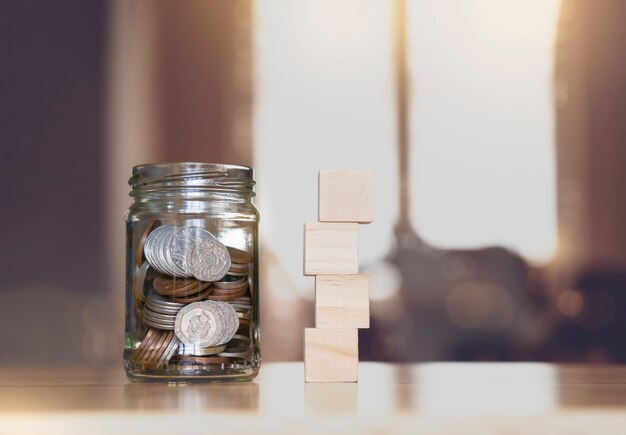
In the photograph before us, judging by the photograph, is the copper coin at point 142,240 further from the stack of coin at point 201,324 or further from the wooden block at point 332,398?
the wooden block at point 332,398

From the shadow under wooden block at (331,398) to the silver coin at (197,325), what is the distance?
125mm

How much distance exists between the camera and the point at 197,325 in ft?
3.27

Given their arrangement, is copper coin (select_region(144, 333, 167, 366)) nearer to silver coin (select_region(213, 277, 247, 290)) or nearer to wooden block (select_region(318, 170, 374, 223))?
silver coin (select_region(213, 277, 247, 290))

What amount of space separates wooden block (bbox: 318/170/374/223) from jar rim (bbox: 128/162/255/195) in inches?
4.2

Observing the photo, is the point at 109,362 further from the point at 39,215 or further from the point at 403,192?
the point at 403,192

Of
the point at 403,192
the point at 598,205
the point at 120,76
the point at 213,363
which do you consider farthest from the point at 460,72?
the point at 213,363

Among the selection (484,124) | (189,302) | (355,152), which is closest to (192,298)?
(189,302)

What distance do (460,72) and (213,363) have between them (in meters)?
0.74

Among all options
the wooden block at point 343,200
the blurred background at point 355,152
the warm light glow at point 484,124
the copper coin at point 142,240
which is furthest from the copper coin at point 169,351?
the warm light glow at point 484,124

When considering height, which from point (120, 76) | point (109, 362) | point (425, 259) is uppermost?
point (120, 76)

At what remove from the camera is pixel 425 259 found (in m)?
1.48

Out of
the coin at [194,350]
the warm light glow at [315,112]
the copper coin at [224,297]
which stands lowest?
the coin at [194,350]

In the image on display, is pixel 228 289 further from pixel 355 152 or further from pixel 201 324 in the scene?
pixel 355 152

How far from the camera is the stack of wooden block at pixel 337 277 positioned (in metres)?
1.04
